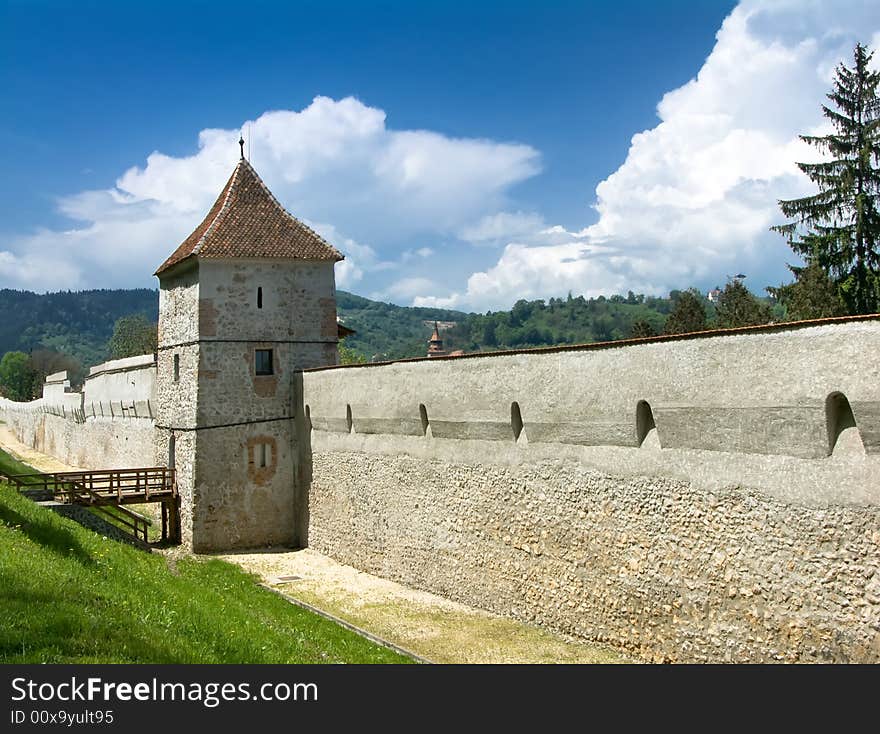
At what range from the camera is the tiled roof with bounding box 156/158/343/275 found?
22.9 meters

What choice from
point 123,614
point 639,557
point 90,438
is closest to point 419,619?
point 639,557

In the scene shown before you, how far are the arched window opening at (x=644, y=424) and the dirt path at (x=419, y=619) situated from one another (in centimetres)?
310

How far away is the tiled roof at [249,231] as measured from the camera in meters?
22.9

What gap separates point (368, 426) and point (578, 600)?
746 centimetres

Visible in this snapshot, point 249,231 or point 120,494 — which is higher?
point 249,231

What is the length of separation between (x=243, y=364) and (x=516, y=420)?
10293mm

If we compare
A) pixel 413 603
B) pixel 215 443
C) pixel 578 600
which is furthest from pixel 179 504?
pixel 578 600

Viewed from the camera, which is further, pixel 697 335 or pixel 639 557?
pixel 639 557

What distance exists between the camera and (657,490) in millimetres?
12117

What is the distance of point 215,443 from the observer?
2267 centimetres

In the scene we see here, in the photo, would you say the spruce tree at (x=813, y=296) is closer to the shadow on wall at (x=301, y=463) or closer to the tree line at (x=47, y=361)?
the shadow on wall at (x=301, y=463)

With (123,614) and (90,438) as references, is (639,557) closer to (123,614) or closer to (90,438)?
(123,614)
